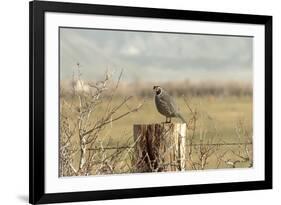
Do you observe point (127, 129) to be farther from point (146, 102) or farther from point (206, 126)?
point (206, 126)

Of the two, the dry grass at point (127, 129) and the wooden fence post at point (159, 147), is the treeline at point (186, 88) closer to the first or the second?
the dry grass at point (127, 129)

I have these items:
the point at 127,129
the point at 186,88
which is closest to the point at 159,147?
the point at 127,129

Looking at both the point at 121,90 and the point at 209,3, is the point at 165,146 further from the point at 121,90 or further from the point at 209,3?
the point at 209,3

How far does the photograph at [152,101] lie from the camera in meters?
2.72

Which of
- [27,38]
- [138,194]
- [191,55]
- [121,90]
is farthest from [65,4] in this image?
[138,194]

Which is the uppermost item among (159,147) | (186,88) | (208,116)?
(186,88)

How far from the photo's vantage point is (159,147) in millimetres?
2895

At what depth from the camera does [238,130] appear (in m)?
3.05

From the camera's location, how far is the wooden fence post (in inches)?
112

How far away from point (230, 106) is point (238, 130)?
0.38 ft

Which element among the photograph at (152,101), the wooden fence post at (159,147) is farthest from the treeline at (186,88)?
the wooden fence post at (159,147)

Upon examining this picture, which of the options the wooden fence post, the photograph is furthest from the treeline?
the wooden fence post

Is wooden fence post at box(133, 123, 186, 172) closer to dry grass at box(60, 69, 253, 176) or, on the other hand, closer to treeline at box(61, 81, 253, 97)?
dry grass at box(60, 69, 253, 176)

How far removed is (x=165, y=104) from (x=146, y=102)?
86mm
